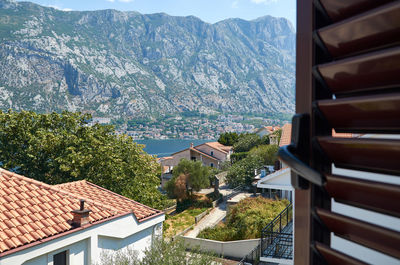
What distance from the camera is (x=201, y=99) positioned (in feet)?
470

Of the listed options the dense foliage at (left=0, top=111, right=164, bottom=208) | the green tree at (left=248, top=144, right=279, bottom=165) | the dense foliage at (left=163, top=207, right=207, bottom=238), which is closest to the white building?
the dense foliage at (left=0, top=111, right=164, bottom=208)

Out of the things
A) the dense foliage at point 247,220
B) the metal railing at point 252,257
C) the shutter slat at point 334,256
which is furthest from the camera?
the dense foliage at point 247,220

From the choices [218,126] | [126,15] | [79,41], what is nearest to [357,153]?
[218,126]

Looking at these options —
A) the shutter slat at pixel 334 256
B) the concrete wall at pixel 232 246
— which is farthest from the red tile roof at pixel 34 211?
the concrete wall at pixel 232 246

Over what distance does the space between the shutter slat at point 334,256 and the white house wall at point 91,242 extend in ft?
21.9

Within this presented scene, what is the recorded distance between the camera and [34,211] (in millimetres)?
7500

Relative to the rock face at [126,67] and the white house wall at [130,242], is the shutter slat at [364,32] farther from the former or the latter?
the rock face at [126,67]

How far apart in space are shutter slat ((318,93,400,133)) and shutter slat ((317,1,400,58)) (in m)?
0.09

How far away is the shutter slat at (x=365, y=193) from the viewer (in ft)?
1.76

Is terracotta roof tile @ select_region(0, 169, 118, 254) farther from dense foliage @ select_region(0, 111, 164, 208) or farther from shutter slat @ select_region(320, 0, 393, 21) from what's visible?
shutter slat @ select_region(320, 0, 393, 21)

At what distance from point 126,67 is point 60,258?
127 meters

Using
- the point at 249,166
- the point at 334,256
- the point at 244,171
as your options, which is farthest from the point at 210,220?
the point at 334,256

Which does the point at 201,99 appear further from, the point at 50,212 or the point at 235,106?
the point at 50,212

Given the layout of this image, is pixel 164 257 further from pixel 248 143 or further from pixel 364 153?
pixel 248 143
